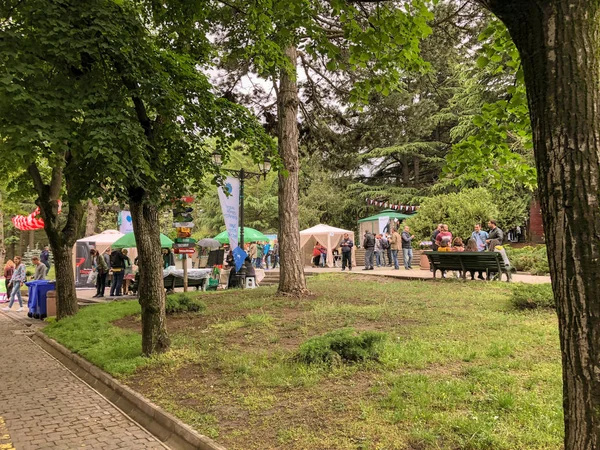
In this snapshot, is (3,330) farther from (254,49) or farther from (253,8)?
(253,8)

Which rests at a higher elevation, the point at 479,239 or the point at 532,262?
the point at 479,239

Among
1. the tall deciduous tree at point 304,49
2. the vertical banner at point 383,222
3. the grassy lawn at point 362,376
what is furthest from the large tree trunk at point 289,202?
the vertical banner at point 383,222

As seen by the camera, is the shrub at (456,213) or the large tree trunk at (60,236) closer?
the large tree trunk at (60,236)

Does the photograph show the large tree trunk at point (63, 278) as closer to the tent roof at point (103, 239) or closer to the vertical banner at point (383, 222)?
the tent roof at point (103, 239)

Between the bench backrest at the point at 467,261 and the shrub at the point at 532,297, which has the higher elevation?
the bench backrest at the point at 467,261

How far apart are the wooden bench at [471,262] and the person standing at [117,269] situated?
39.5 ft

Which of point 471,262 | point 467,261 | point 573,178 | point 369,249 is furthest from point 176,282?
point 573,178

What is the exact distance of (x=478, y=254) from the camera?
12570 millimetres

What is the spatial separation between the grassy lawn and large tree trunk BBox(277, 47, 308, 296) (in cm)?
168

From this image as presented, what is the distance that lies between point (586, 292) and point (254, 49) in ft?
20.4

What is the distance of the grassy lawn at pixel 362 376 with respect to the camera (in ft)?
12.2

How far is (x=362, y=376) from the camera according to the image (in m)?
5.16

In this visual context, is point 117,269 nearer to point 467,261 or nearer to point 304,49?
point 467,261

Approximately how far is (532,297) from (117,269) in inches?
602
